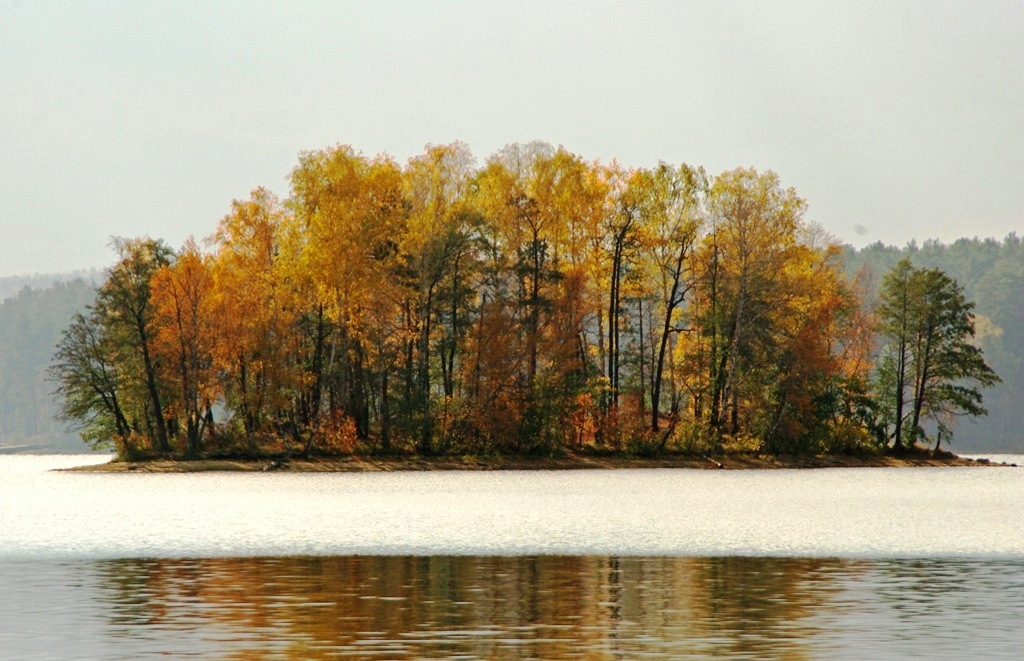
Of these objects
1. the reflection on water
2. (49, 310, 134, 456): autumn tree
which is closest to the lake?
the reflection on water

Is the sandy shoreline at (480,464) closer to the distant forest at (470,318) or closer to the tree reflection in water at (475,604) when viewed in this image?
the distant forest at (470,318)

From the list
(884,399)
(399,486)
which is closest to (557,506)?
(399,486)

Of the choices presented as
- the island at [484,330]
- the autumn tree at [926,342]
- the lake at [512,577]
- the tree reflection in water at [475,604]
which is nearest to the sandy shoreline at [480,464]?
the island at [484,330]

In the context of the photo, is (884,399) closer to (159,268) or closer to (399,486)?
(399,486)

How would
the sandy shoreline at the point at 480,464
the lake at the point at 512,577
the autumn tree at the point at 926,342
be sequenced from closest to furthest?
the lake at the point at 512,577
the sandy shoreline at the point at 480,464
the autumn tree at the point at 926,342

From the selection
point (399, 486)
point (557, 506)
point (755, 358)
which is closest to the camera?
point (557, 506)

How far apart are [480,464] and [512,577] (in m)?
52.1

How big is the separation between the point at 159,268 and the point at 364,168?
1365 centimetres

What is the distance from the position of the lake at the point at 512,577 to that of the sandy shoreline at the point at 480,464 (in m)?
23.4

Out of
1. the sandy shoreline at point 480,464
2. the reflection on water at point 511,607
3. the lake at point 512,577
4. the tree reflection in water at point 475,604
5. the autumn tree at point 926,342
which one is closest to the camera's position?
the reflection on water at point 511,607

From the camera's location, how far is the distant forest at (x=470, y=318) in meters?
77.8

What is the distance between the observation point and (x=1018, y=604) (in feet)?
72.5

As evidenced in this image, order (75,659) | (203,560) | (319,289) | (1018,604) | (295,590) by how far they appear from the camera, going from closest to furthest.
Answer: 1. (75,659)
2. (1018,604)
3. (295,590)
4. (203,560)
5. (319,289)

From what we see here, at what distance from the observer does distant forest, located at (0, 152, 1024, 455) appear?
255 ft
